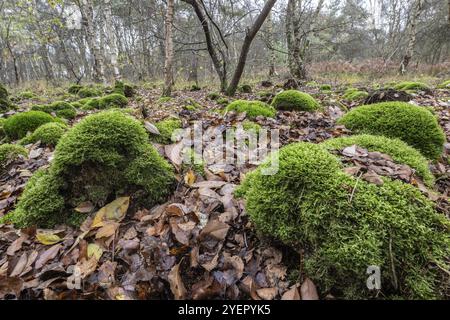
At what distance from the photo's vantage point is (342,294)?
130cm

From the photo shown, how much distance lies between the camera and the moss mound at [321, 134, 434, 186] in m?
2.02

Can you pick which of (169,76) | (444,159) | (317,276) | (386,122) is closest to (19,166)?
(317,276)

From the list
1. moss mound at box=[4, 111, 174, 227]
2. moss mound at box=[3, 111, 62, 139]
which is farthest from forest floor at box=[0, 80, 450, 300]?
moss mound at box=[3, 111, 62, 139]

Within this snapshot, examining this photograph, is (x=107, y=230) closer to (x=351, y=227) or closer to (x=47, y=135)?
(x=351, y=227)

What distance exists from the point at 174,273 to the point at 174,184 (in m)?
0.88

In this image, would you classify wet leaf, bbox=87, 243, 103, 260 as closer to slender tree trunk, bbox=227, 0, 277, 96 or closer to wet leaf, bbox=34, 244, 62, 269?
wet leaf, bbox=34, 244, 62, 269

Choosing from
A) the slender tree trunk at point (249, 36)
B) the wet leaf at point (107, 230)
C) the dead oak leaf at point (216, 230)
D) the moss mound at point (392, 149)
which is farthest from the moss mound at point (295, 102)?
the wet leaf at point (107, 230)

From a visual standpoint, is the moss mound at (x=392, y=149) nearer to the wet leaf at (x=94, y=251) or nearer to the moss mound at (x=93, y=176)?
the moss mound at (x=93, y=176)

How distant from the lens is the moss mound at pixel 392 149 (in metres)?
2.02

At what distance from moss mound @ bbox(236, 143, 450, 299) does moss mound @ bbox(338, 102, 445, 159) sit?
5.47 feet

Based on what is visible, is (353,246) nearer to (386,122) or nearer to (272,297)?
(272,297)

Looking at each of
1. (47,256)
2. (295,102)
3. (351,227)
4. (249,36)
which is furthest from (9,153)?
(249,36)

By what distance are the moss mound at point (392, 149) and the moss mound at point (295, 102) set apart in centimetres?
243

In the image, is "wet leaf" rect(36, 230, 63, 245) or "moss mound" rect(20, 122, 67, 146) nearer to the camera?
"wet leaf" rect(36, 230, 63, 245)
